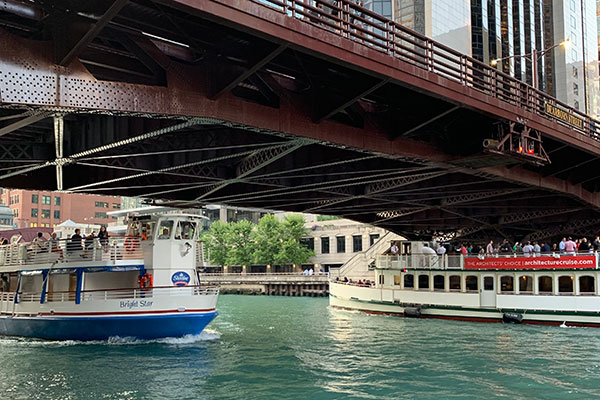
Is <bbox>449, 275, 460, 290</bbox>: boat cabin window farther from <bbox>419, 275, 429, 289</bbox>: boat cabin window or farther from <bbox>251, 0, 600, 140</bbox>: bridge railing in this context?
<bbox>251, 0, 600, 140</bbox>: bridge railing

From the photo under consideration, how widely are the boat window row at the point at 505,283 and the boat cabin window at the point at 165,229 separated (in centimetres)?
1820

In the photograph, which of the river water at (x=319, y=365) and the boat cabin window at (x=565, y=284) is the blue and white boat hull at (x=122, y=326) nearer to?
the river water at (x=319, y=365)

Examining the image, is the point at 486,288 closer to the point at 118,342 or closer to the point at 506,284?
the point at 506,284

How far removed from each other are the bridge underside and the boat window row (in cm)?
495

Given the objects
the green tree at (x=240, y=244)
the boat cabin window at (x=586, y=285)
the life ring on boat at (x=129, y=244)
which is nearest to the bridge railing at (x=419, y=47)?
the boat cabin window at (x=586, y=285)

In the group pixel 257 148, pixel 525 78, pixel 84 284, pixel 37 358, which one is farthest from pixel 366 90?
pixel 525 78

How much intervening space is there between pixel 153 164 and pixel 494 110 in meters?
13.0

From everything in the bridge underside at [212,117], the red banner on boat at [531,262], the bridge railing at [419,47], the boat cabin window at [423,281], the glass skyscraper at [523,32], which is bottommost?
the boat cabin window at [423,281]

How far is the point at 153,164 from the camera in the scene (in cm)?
2517

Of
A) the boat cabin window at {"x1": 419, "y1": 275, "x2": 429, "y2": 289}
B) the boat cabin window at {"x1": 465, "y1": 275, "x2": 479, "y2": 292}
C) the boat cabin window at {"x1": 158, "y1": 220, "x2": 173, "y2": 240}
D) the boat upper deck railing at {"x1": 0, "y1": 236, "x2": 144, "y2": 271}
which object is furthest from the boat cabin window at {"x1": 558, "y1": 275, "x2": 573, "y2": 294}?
the boat upper deck railing at {"x1": 0, "y1": 236, "x2": 144, "y2": 271}

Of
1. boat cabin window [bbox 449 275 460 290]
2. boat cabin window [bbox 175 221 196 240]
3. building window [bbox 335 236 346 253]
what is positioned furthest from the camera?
building window [bbox 335 236 346 253]

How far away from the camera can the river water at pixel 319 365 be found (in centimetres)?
1811

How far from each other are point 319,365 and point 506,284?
65.3ft

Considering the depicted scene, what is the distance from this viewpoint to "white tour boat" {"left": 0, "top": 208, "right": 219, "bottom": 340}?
1112 inches
